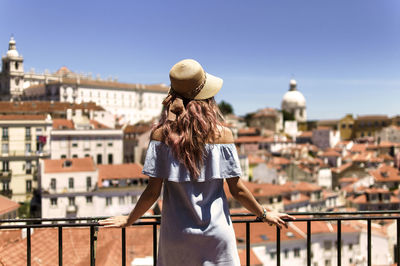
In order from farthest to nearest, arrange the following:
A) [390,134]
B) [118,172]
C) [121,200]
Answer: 1. [390,134]
2. [118,172]
3. [121,200]

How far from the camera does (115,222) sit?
117 inches

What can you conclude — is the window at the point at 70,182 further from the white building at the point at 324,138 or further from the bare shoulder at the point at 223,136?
the white building at the point at 324,138

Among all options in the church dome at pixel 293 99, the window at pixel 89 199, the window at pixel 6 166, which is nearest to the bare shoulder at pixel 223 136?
the window at pixel 89 199

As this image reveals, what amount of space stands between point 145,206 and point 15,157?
36552 mm

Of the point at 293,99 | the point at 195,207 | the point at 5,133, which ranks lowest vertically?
the point at 5,133

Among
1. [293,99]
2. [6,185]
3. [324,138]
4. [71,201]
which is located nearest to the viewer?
[71,201]

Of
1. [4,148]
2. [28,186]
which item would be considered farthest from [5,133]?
[28,186]

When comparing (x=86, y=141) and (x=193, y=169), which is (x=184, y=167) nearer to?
(x=193, y=169)

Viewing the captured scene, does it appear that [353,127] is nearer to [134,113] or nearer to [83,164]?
[134,113]

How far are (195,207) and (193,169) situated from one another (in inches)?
8.6

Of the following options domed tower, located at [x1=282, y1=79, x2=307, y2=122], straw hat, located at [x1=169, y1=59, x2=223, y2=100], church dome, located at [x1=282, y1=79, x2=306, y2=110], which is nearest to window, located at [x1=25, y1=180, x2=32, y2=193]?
straw hat, located at [x1=169, y1=59, x2=223, y2=100]

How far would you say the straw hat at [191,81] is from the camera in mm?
2639

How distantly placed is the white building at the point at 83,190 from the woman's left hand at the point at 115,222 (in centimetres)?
2883

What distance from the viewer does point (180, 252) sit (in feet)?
8.73
